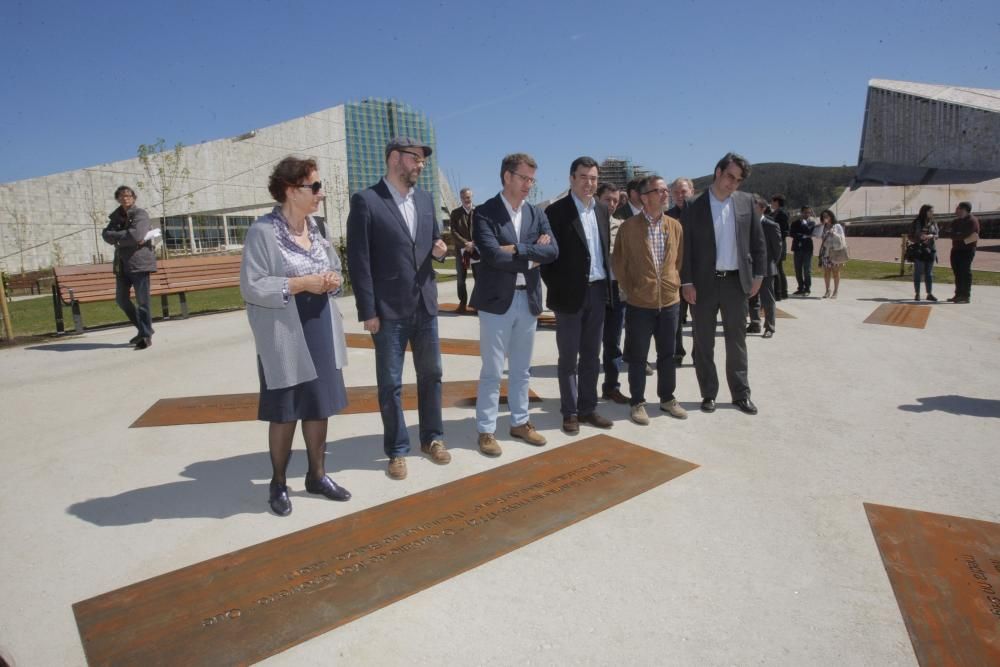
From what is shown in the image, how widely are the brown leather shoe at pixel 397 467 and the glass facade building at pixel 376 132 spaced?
260 feet

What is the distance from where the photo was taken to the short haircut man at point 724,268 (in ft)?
16.6

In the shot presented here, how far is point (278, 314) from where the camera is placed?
10.5 feet

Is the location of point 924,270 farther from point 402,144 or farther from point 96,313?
point 96,313

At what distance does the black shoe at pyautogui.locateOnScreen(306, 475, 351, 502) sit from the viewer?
3.51 metres

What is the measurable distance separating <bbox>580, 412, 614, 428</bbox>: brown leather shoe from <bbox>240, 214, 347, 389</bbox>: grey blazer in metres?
2.37

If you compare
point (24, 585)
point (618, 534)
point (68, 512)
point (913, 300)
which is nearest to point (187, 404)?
point (68, 512)

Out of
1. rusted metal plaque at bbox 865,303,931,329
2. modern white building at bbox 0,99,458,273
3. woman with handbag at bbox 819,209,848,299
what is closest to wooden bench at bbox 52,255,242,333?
rusted metal plaque at bbox 865,303,931,329

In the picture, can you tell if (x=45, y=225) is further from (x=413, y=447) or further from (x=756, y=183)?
(x=756, y=183)

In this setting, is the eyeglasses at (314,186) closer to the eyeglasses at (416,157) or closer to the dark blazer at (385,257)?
the dark blazer at (385,257)

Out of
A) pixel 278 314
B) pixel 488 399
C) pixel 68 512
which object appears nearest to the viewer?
pixel 278 314

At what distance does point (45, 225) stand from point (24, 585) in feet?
146

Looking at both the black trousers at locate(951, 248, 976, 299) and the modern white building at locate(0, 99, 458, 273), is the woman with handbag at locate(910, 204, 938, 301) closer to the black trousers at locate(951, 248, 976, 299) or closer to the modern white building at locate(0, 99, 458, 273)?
the black trousers at locate(951, 248, 976, 299)

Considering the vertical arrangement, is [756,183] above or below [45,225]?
above

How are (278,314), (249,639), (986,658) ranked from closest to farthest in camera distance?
(986,658) < (249,639) < (278,314)
